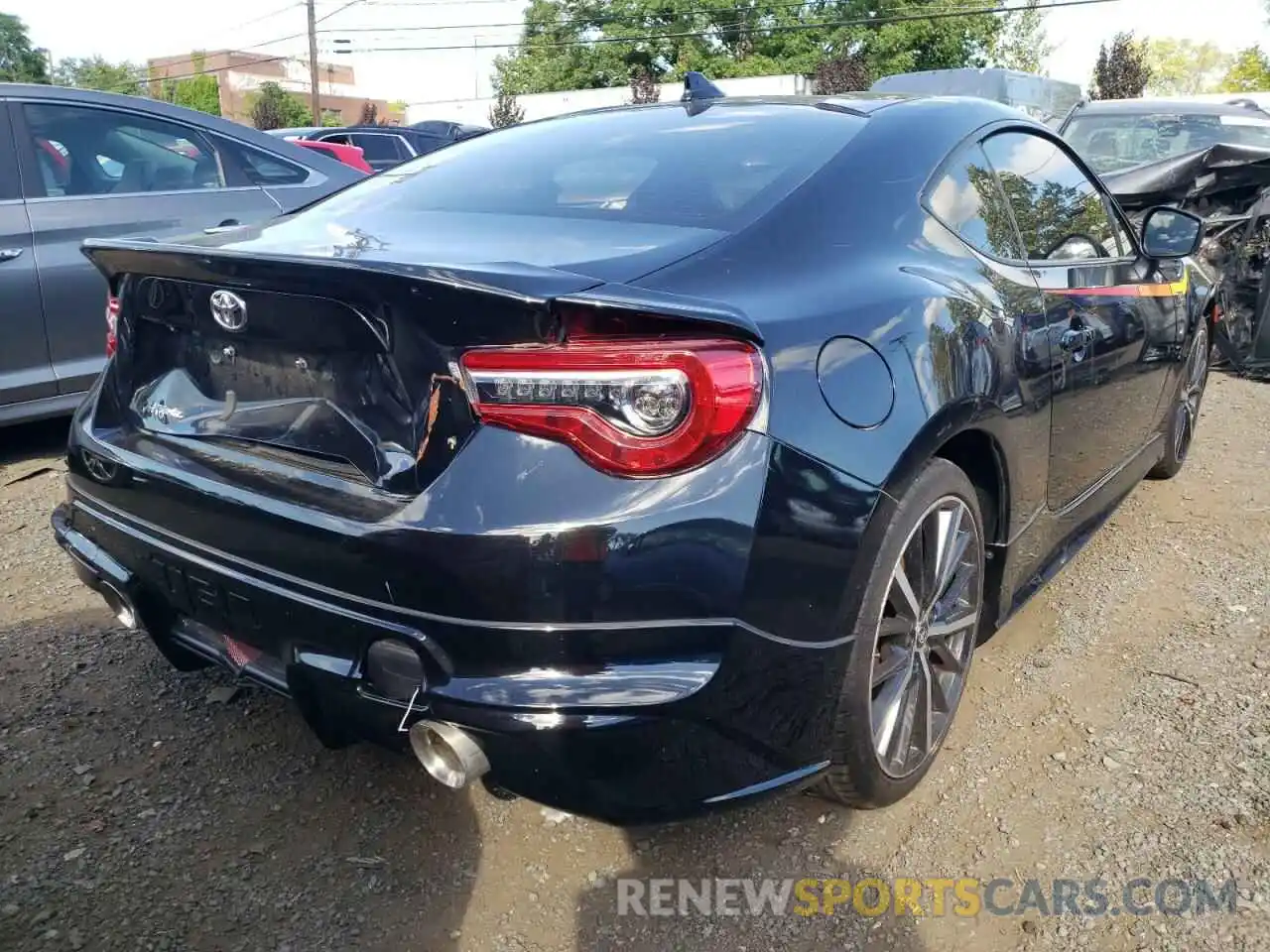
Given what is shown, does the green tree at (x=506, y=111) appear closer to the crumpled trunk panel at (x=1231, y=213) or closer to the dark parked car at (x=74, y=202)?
the crumpled trunk panel at (x=1231, y=213)

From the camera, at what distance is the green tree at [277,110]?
46.0 metres

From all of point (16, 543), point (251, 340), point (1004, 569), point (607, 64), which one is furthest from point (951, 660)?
point (607, 64)

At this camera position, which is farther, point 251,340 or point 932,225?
point 932,225

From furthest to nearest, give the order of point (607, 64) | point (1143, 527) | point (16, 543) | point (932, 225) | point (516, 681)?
point (607, 64) → point (1143, 527) → point (16, 543) → point (932, 225) → point (516, 681)

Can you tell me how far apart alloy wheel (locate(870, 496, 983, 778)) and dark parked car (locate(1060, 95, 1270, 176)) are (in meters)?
6.81

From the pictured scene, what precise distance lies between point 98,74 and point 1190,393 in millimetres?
86192

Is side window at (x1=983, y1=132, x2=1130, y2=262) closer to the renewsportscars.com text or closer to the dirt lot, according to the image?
the dirt lot

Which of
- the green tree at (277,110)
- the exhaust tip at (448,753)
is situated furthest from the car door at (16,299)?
the green tree at (277,110)

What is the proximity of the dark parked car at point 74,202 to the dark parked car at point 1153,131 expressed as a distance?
6647 millimetres

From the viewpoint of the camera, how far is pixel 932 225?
7.84ft

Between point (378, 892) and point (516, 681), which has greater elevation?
point (516, 681)

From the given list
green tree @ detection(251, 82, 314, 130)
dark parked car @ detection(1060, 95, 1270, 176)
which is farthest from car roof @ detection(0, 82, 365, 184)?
green tree @ detection(251, 82, 314, 130)

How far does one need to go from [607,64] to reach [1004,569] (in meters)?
46.3

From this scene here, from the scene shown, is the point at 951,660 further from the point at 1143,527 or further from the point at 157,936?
the point at 1143,527
